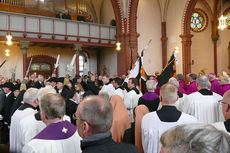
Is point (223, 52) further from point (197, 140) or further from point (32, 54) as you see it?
point (197, 140)

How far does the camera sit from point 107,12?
66.3ft

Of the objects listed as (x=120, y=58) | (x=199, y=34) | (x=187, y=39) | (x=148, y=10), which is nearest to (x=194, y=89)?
(x=120, y=58)

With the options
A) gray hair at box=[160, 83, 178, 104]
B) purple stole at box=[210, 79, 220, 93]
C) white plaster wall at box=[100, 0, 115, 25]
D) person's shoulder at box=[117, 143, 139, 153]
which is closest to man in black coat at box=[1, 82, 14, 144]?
gray hair at box=[160, 83, 178, 104]

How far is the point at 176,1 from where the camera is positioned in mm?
18453

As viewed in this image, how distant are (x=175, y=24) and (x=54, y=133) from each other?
18.3m

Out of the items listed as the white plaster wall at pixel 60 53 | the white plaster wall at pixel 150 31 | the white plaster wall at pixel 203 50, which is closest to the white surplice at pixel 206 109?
the white plaster wall at pixel 150 31

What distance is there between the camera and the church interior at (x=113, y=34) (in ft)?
49.3

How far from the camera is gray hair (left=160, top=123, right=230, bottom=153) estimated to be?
889 mm

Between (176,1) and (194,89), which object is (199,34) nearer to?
(176,1)

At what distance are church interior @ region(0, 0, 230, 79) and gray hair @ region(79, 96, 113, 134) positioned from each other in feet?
43.7

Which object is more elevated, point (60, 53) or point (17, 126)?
point (60, 53)

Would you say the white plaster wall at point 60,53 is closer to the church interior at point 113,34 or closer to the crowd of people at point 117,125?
the church interior at point 113,34

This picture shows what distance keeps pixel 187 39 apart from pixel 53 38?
11.0 m

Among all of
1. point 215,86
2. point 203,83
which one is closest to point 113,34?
point 215,86
